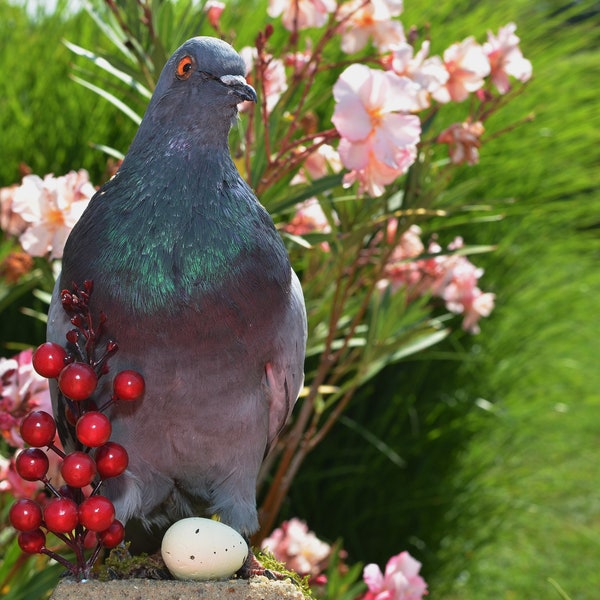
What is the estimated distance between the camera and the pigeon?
118 centimetres

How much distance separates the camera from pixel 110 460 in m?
1.14

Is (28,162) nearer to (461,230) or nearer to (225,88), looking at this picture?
(461,230)

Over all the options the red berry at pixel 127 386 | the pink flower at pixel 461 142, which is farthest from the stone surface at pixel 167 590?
the pink flower at pixel 461 142

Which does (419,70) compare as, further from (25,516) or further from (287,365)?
(25,516)

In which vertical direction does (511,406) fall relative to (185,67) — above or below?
below

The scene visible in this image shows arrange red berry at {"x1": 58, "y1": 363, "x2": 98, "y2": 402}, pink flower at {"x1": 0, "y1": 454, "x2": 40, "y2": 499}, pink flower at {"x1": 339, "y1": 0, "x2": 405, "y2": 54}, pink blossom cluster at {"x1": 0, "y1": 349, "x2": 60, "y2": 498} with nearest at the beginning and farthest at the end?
1. red berry at {"x1": 58, "y1": 363, "x2": 98, "y2": 402}
2. pink blossom cluster at {"x1": 0, "y1": 349, "x2": 60, "y2": 498}
3. pink flower at {"x1": 0, "y1": 454, "x2": 40, "y2": 499}
4. pink flower at {"x1": 339, "y1": 0, "x2": 405, "y2": 54}

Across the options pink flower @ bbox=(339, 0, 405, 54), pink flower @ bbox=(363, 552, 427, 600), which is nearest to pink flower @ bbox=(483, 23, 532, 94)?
pink flower @ bbox=(339, 0, 405, 54)

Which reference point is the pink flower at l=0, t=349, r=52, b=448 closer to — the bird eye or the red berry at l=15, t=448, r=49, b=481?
the red berry at l=15, t=448, r=49, b=481

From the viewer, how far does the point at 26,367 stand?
1.51 m

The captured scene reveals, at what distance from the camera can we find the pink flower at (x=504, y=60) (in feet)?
6.25

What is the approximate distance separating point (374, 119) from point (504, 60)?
53 centimetres

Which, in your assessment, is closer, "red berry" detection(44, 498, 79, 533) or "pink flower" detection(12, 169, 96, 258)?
"red berry" detection(44, 498, 79, 533)

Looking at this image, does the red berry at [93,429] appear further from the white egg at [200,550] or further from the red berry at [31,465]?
the white egg at [200,550]

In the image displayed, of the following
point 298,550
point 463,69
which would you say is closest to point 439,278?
point 463,69
